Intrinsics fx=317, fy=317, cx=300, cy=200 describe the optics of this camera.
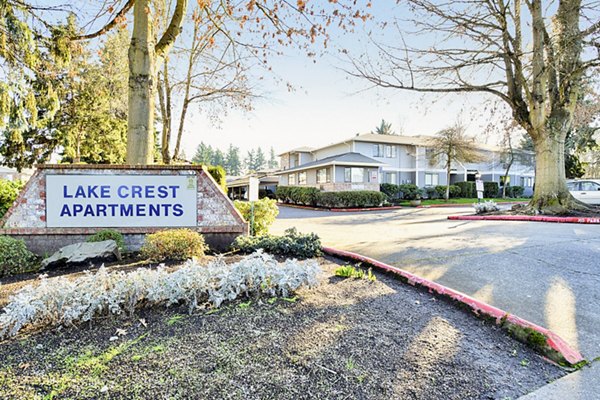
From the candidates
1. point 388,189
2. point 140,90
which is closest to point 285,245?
point 140,90

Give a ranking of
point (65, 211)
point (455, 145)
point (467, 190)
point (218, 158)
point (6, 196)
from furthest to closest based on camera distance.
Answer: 1. point (218, 158)
2. point (467, 190)
3. point (455, 145)
4. point (6, 196)
5. point (65, 211)

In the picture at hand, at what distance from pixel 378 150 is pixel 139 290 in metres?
29.1

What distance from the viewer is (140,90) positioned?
6.56 meters

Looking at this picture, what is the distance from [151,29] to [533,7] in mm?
13125

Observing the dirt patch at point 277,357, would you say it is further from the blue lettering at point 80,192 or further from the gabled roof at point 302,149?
the gabled roof at point 302,149

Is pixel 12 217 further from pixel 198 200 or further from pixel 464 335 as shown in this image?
pixel 464 335

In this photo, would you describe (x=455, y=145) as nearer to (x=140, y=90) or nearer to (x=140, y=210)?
(x=140, y=90)

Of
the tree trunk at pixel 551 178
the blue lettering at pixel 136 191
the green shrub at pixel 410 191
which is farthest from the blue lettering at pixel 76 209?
the green shrub at pixel 410 191

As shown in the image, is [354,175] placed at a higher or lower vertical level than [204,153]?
lower

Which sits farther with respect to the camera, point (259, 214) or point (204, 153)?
point (204, 153)

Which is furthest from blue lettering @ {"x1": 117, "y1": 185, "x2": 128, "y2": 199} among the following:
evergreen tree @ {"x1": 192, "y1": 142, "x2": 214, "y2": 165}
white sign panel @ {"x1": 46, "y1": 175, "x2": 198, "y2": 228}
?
evergreen tree @ {"x1": 192, "y1": 142, "x2": 214, "y2": 165}

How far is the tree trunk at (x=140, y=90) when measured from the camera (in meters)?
6.52

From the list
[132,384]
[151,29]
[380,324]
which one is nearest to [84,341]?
[132,384]

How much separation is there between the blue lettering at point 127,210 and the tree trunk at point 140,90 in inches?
47.0
